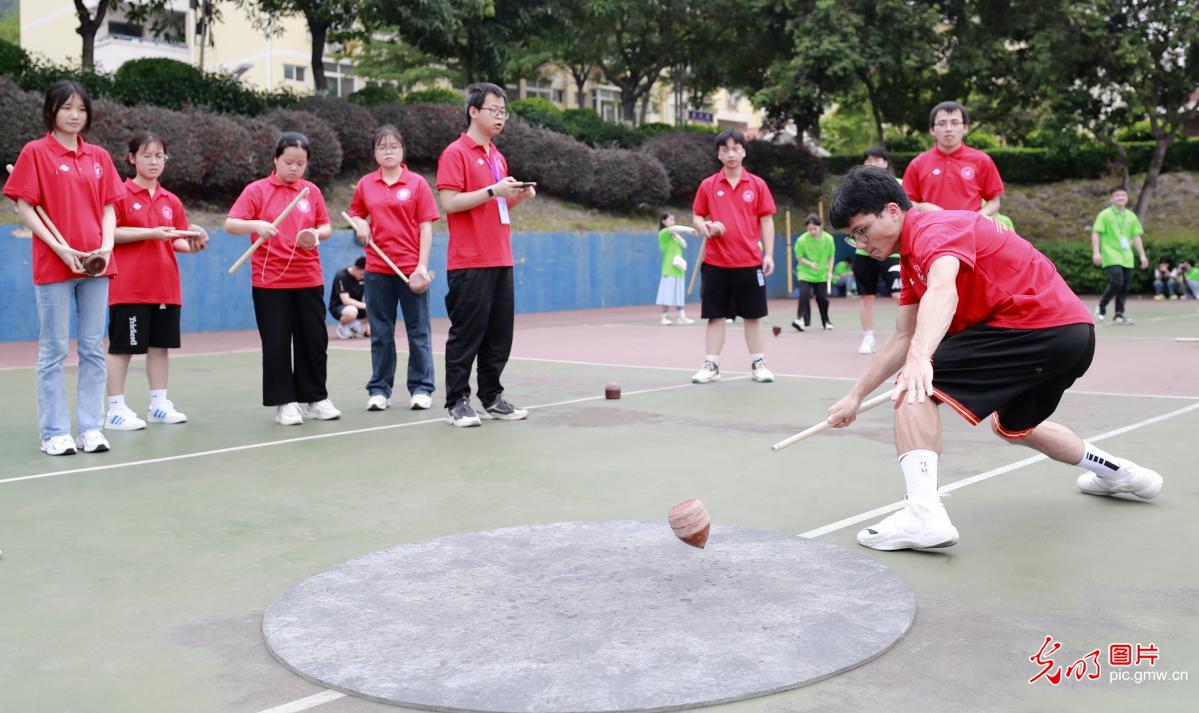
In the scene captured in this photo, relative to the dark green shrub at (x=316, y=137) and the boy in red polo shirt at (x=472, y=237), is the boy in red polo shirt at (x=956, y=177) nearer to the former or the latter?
the boy in red polo shirt at (x=472, y=237)

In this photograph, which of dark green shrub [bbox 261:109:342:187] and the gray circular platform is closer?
the gray circular platform

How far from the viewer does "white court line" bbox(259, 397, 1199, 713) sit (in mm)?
2756

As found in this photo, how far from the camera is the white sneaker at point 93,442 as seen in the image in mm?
6363

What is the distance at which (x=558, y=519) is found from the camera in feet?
15.4

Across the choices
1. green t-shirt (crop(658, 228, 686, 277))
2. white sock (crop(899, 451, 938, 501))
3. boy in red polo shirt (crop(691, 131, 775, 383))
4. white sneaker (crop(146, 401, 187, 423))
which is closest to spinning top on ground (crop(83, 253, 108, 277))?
white sneaker (crop(146, 401, 187, 423))

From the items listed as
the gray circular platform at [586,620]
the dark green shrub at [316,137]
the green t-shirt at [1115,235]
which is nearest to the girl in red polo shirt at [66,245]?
the gray circular platform at [586,620]

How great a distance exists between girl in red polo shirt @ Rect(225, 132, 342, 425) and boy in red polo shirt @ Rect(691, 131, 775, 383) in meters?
3.22

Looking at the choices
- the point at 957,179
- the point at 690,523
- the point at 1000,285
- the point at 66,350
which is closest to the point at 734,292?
the point at 957,179

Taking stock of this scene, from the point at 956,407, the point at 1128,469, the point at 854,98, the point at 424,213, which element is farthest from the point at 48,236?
the point at 854,98

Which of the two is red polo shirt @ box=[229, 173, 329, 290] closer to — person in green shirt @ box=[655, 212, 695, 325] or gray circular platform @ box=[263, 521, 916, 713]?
gray circular platform @ box=[263, 521, 916, 713]

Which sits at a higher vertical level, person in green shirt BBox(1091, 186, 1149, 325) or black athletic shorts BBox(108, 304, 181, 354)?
person in green shirt BBox(1091, 186, 1149, 325)

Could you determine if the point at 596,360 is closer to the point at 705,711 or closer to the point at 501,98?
the point at 501,98

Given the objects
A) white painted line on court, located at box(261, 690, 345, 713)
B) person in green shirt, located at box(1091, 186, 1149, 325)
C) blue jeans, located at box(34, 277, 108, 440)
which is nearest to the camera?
white painted line on court, located at box(261, 690, 345, 713)

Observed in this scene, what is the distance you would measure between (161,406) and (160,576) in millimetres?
3923
